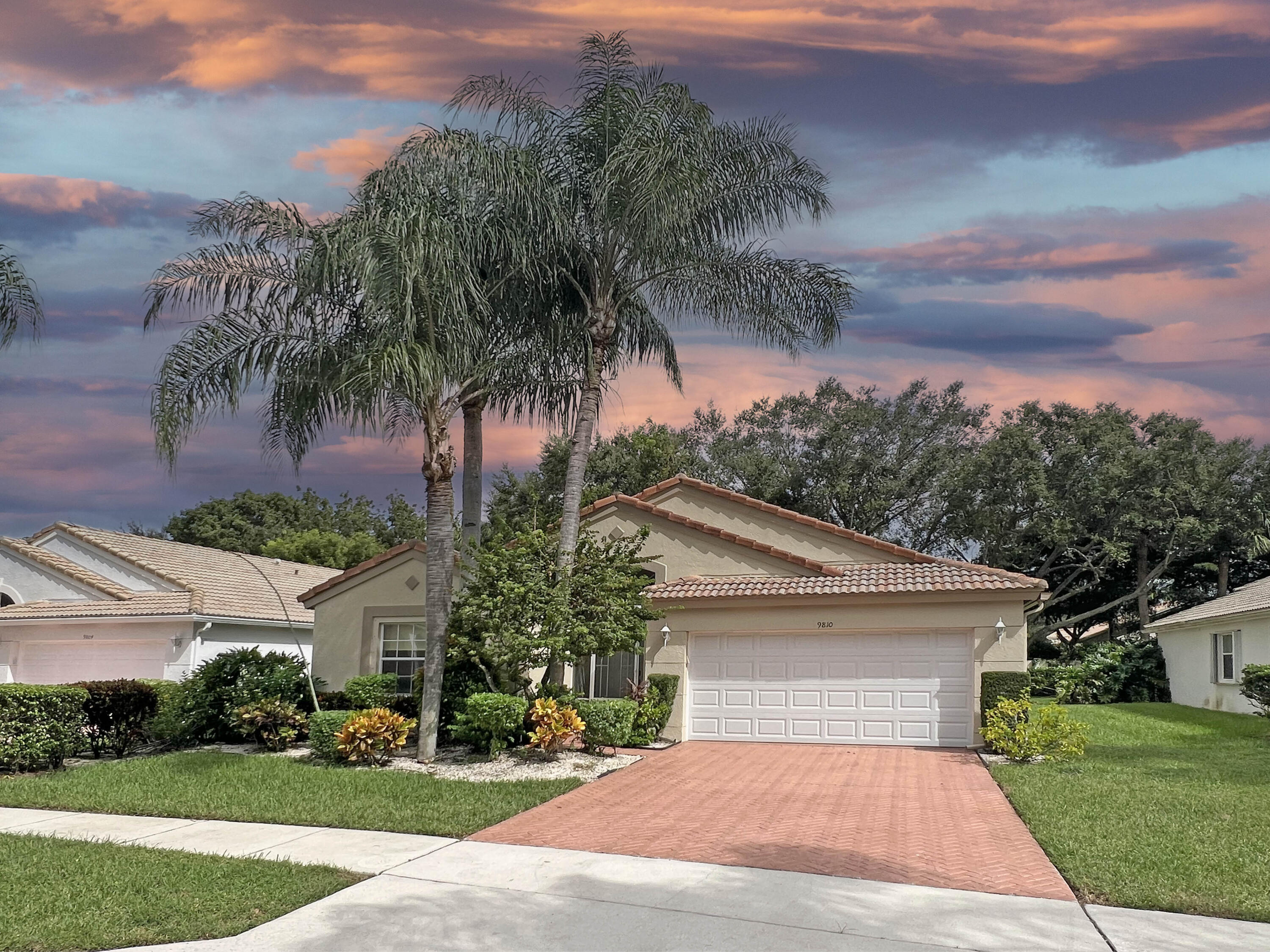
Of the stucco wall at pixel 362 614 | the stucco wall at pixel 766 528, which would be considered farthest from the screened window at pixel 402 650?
the stucco wall at pixel 766 528

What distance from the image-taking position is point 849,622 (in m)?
17.5

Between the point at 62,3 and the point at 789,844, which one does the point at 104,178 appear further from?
the point at 789,844

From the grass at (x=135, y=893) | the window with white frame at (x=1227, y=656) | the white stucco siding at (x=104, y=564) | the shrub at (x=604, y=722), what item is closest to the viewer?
the grass at (x=135, y=893)

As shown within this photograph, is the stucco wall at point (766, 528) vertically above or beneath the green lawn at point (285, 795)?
above

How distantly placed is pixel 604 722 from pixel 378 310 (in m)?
7.32

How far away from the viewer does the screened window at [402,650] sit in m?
18.9

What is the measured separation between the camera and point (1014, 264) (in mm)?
25234

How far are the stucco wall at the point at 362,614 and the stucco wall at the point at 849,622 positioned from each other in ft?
16.2

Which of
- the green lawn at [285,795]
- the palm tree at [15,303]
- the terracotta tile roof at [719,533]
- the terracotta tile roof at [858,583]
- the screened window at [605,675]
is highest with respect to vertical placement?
the palm tree at [15,303]

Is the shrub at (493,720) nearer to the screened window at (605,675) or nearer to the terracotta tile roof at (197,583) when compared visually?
the screened window at (605,675)

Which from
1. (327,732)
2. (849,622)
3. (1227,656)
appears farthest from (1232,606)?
(327,732)

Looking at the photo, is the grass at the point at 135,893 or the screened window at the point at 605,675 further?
the screened window at the point at 605,675

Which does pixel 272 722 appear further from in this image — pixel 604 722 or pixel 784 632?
pixel 784 632

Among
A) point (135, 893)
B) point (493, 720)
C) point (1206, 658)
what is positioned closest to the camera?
point (135, 893)
